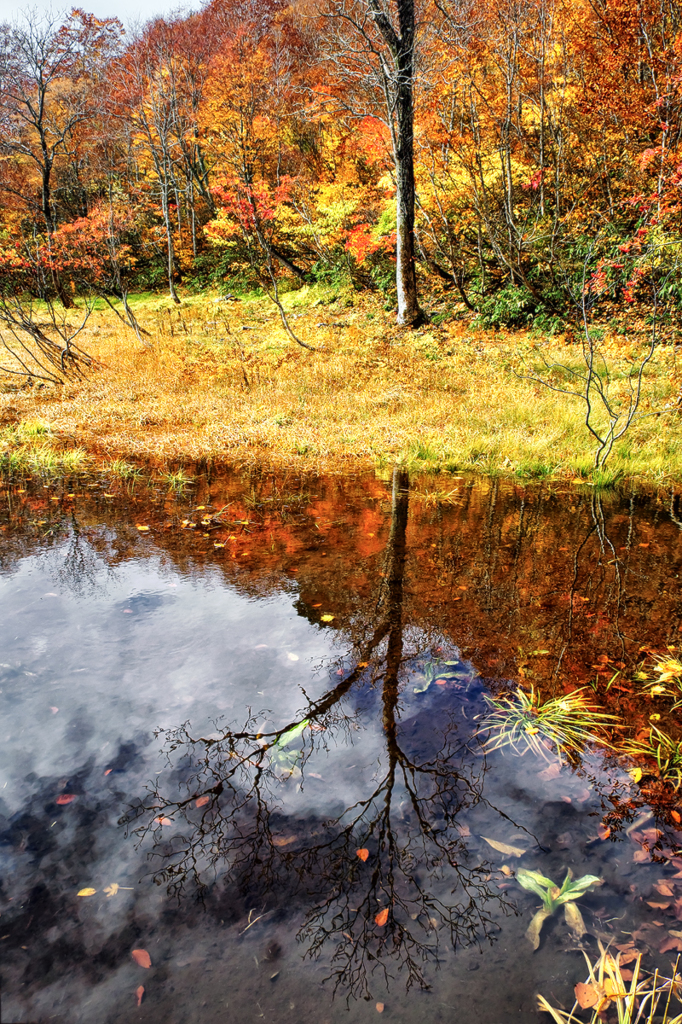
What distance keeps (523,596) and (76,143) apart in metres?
32.8

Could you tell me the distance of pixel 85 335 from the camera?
667 inches

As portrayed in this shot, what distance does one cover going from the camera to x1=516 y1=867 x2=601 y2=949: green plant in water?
190 centimetres

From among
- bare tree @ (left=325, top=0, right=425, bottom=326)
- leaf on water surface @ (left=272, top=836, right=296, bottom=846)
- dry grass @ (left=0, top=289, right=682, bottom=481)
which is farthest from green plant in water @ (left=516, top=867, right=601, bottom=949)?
bare tree @ (left=325, top=0, right=425, bottom=326)

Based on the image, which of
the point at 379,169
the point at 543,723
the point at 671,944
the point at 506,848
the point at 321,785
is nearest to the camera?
the point at 671,944

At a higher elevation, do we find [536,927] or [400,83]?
[400,83]

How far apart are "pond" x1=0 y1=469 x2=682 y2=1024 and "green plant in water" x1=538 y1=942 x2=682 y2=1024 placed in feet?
0.13

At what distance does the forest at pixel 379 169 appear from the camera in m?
11.6

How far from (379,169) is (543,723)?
20055 millimetres

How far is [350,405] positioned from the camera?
9344mm

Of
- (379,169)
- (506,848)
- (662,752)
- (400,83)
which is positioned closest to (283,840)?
(506,848)

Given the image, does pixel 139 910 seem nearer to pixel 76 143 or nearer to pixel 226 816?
pixel 226 816

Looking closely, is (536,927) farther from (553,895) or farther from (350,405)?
(350,405)

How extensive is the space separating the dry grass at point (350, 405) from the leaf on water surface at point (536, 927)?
224 inches

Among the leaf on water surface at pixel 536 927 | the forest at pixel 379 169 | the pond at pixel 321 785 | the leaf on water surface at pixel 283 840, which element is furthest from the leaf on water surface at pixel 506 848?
the forest at pixel 379 169
